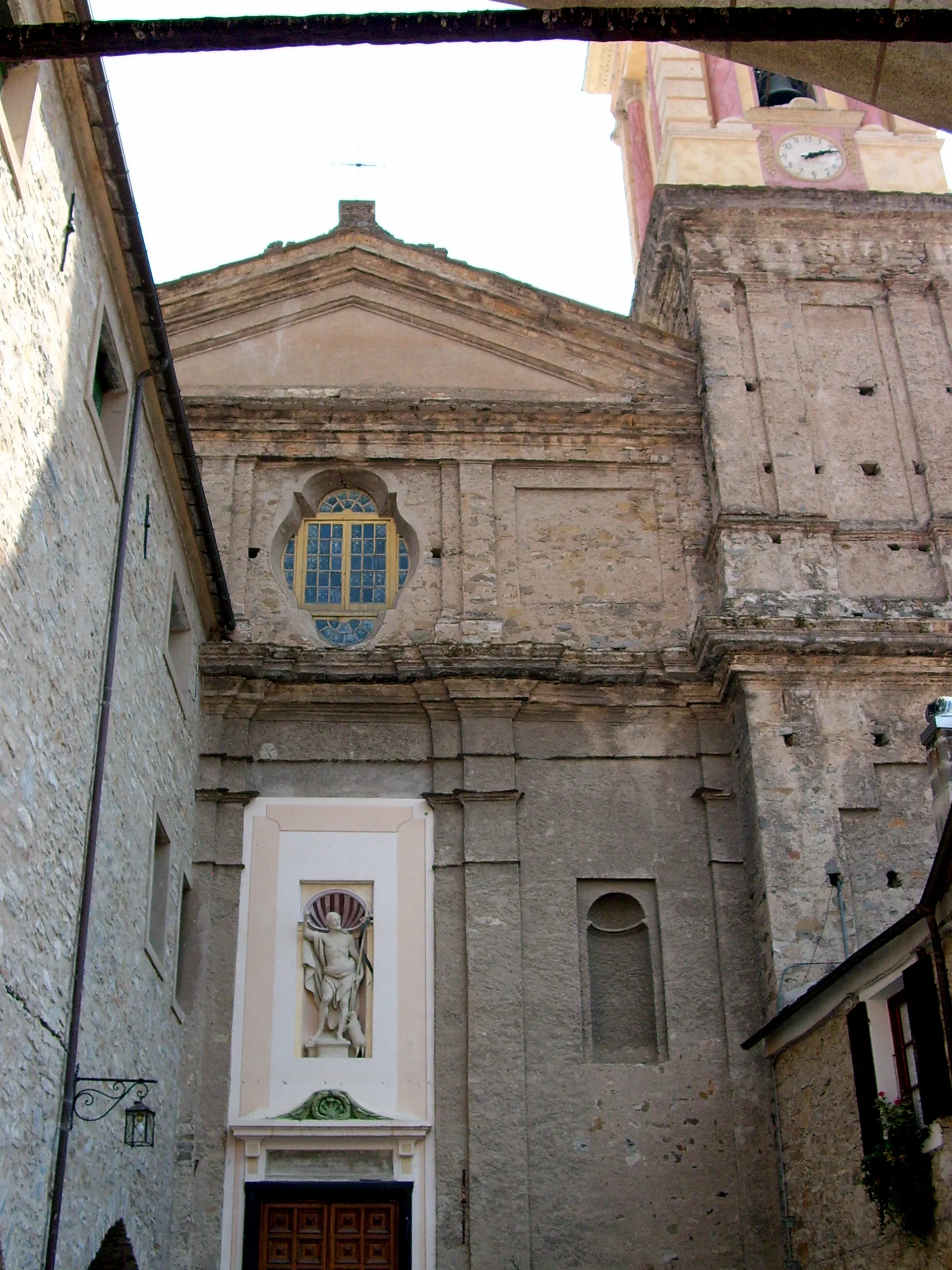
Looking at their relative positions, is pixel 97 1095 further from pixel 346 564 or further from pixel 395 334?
pixel 395 334

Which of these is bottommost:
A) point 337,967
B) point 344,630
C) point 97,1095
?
point 97,1095

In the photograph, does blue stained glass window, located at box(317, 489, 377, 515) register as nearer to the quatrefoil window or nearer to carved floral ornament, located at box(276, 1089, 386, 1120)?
the quatrefoil window

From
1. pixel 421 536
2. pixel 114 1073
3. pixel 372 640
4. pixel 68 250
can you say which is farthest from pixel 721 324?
pixel 114 1073

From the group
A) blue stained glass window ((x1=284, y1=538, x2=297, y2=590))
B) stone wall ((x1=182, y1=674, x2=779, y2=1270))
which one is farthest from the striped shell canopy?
blue stained glass window ((x1=284, y1=538, x2=297, y2=590))

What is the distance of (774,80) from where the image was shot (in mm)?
20031

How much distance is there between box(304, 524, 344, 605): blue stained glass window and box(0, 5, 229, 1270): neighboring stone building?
3.09 meters

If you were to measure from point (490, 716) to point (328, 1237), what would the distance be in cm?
521

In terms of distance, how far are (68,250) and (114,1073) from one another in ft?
18.9

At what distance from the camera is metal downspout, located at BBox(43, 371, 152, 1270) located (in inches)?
354

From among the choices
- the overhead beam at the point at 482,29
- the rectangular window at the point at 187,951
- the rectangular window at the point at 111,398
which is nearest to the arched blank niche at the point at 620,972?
the rectangular window at the point at 187,951

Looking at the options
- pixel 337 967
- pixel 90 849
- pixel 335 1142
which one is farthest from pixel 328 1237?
pixel 90 849

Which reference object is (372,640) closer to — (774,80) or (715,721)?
(715,721)

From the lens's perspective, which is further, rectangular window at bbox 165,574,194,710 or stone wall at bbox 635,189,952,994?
stone wall at bbox 635,189,952,994

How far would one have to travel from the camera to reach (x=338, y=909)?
1424 cm
